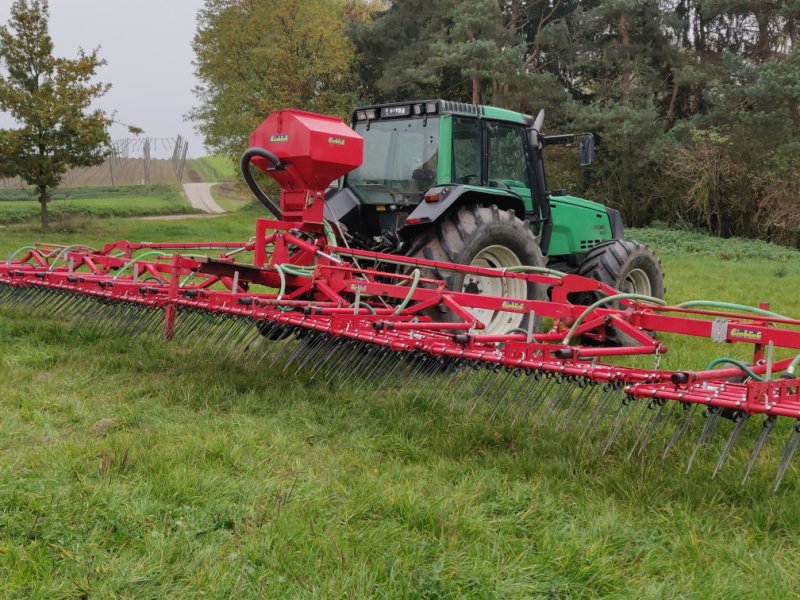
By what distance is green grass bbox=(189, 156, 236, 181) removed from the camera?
141 feet

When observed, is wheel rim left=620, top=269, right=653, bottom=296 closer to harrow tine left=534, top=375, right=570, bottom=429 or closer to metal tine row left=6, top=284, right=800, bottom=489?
metal tine row left=6, top=284, right=800, bottom=489

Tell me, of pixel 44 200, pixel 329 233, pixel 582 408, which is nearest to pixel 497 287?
pixel 329 233

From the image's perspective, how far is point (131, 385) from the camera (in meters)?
4.00

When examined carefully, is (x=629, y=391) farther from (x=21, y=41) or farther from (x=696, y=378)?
(x=21, y=41)

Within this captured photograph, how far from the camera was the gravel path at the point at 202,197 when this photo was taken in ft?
95.6

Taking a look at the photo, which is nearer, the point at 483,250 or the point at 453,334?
the point at 453,334

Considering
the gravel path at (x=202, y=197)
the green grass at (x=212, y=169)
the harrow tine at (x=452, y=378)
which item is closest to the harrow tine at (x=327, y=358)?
the harrow tine at (x=452, y=378)

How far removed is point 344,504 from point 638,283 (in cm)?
436

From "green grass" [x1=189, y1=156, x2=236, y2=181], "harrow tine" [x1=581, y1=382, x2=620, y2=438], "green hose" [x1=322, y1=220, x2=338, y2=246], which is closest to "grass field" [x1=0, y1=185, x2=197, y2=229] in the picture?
"green grass" [x1=189, y1=156, x2=236, y2=181]

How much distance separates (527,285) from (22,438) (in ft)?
10.9

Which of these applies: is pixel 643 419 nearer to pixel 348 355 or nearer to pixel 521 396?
pixel 521 396

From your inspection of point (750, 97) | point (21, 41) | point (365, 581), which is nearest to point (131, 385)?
point (365, 581)

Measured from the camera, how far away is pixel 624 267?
5.88m

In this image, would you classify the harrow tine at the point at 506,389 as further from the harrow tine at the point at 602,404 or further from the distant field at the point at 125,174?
the distant field at the point at 125,174
